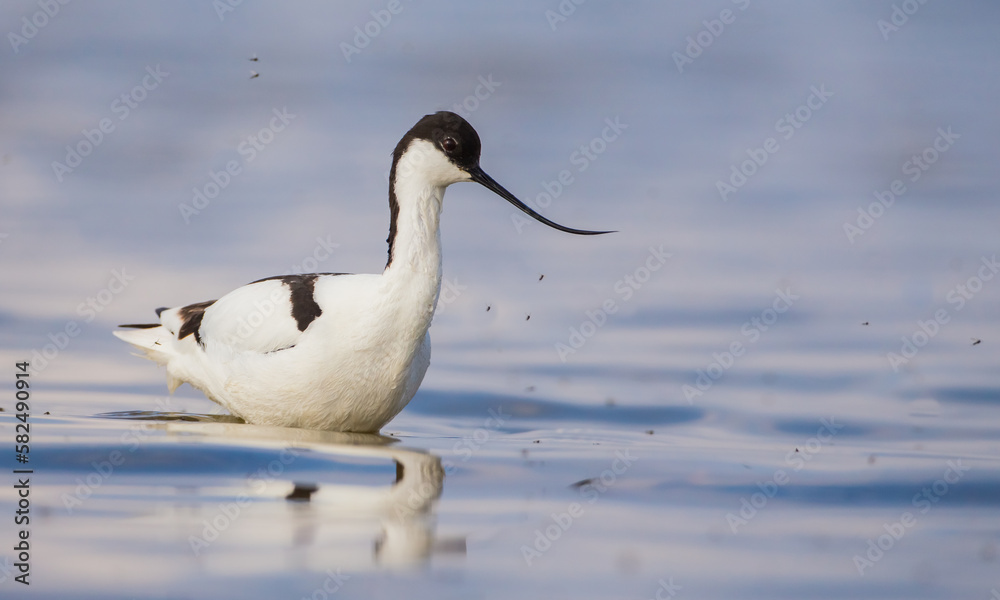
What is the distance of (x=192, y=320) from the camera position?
25.5 ft

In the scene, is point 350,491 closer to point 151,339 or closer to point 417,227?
point 417,227

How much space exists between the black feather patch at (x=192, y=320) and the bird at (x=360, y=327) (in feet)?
1.52

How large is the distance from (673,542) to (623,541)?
19cm

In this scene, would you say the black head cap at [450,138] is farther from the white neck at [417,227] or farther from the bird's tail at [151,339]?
the bird's tail at [151,339]

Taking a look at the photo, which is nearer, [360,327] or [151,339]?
[360,327]

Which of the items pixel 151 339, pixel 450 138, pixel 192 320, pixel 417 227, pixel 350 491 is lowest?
pixel 350 491

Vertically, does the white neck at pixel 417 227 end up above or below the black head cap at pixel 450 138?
below

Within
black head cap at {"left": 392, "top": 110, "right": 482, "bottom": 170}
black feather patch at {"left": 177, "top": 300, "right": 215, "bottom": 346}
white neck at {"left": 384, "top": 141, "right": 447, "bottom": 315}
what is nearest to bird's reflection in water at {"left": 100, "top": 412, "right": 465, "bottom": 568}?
black feather patch at {"left": 177, "top": 300, "right": 215, "bottom": 346}

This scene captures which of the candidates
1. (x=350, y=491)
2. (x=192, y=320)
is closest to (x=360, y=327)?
(x=350, y=491)

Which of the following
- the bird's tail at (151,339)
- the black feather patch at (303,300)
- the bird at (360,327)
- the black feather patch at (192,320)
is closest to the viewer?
the bird at (360,327)

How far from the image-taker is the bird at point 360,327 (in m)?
6.67

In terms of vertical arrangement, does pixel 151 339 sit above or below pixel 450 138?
below

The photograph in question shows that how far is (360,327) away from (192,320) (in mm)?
1576

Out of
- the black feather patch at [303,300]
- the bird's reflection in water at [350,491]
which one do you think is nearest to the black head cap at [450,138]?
the black feather patch at [303,300]
